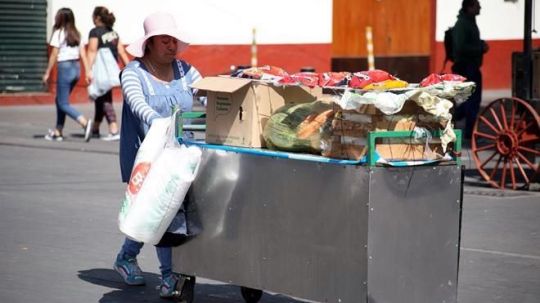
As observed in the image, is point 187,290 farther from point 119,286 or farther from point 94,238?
point 94,238

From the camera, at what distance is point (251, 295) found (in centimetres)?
734

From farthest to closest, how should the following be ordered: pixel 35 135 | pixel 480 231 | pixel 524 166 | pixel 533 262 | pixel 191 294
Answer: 1. pixel 35 135
2. pixel 524 166
3. pixel 480 231
4. pixel 533 262
5. pixel 191 294

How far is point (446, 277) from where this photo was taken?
20.8 ft

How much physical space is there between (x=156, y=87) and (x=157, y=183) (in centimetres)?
94

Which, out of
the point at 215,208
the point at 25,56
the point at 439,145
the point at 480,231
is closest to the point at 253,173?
the point at 215,208

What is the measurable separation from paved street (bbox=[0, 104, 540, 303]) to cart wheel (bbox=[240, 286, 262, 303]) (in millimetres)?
125

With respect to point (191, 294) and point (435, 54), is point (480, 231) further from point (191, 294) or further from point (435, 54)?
point (435, 54)

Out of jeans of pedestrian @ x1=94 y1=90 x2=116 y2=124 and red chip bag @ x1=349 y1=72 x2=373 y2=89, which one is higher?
red chip bag @ x1=349 y1=72 x2=373 y2=89

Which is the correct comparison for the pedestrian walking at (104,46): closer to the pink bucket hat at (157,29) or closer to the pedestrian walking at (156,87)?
the pedestrian walking at (156,87)

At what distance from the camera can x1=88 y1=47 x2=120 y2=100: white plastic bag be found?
52.5 feet

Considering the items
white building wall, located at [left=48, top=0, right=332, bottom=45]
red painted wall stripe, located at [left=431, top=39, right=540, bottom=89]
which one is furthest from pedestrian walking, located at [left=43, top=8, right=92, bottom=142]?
red painted wall stripe, located at [left=431, top=39, right=540, bottom=89]

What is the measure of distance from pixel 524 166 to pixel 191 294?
22.1ft

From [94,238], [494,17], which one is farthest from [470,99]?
[494,17]

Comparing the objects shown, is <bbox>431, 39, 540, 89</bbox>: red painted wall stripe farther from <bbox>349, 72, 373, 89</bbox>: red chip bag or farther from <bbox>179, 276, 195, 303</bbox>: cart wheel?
<bbox>349, 72, 373, 89</bbox>: red chip bag
